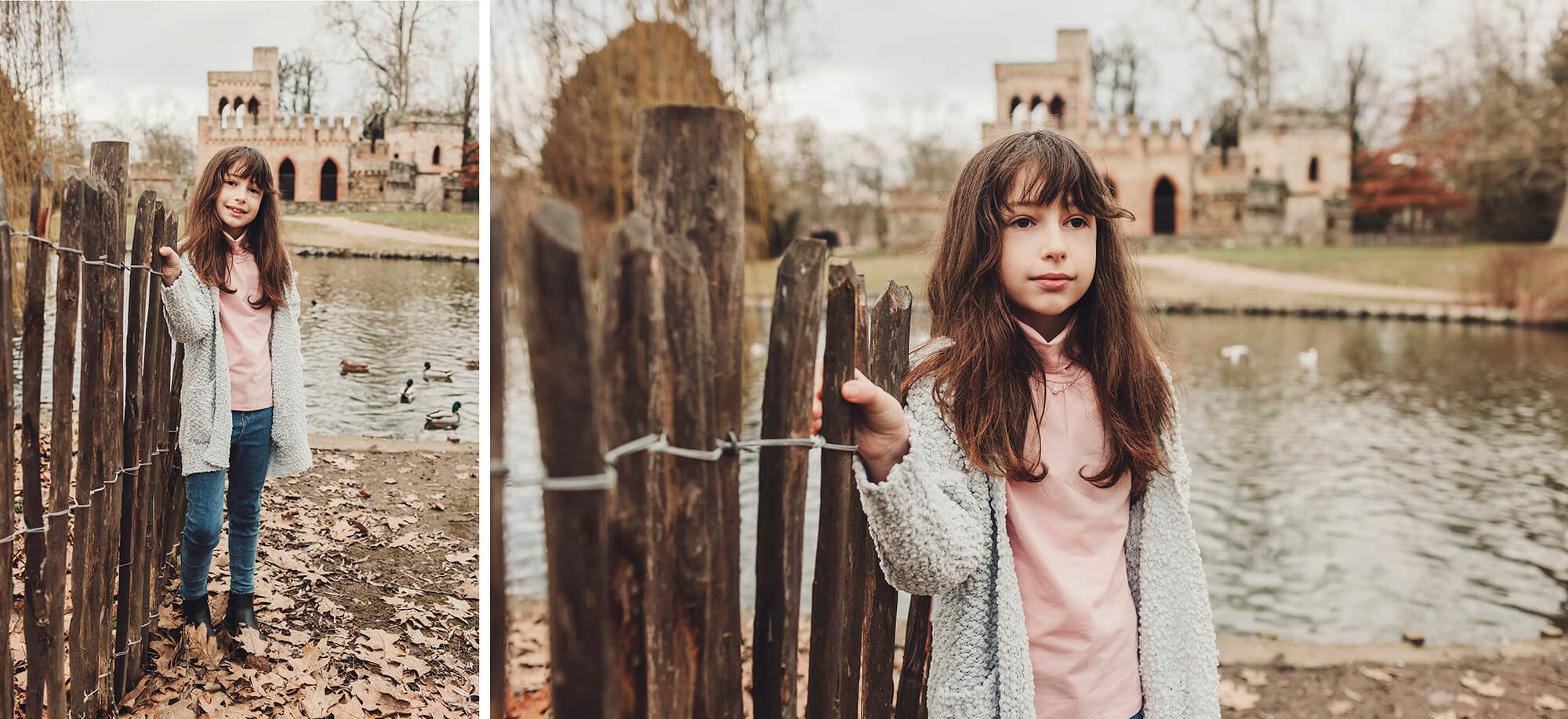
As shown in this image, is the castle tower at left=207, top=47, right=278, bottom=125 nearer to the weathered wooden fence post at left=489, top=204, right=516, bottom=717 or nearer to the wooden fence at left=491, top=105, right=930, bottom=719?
the wooden fence at left=491, top=105, right=930, bottom=719

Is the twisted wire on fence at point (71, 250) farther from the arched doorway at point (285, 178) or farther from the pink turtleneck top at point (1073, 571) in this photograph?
the pink turtleneck top at point (1073, 571)

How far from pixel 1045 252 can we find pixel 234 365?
2475mm

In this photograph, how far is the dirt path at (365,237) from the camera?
345 cm

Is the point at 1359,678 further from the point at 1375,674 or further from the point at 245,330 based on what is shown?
the point at 245,330

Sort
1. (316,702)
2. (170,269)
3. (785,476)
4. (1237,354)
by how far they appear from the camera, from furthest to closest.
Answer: (1237,354)
(316,702)
(170,269)
(785,476)

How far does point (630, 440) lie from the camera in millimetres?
1314

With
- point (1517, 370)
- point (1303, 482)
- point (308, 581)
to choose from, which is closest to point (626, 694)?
point (308, 581)

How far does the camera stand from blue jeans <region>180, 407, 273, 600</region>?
304cm

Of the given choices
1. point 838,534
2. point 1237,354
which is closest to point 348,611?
point 838,534

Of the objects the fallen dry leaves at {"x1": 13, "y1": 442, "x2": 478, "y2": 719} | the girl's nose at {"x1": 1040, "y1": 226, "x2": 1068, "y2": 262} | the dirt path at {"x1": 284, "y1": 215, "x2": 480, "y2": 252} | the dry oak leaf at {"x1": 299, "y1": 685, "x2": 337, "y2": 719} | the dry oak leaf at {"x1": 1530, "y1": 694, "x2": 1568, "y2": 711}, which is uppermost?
the dirt path at {"x1": 284, "y1": 215, "x2": 480, "y2": 252}

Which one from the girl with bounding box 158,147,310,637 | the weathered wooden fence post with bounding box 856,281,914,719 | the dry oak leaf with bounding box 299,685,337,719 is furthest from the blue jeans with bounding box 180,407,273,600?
the weathered wooden fence post with bounding box 856,281,914,719

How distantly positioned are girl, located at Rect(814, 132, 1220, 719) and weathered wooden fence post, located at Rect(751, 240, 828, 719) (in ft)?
0.64

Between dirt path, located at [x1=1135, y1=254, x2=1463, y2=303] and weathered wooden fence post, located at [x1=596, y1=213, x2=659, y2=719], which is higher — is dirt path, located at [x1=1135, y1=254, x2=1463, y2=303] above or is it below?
above

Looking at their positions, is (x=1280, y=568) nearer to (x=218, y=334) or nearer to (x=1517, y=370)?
(x=218, y=334)
